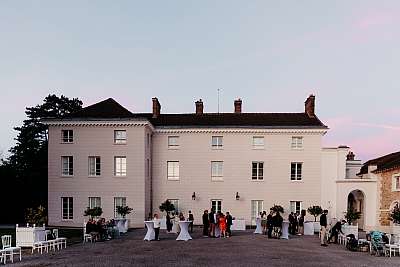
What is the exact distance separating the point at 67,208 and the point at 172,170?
9118mm

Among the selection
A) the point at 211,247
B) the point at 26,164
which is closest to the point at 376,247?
the point at 211,247

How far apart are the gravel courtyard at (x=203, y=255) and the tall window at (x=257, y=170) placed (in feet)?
51.7

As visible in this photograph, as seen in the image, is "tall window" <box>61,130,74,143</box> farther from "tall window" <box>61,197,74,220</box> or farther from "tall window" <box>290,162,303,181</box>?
"tall window" <box>290,162,303,181</box>

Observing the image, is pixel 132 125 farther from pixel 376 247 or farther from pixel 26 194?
pixel 376 247

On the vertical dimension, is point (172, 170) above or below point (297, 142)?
below

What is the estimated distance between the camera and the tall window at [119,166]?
121 ft

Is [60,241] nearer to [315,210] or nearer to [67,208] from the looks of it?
[67,208]

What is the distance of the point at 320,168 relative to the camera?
39062 millimetres

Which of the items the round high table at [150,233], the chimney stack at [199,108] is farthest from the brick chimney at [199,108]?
the round high table at [150,233]

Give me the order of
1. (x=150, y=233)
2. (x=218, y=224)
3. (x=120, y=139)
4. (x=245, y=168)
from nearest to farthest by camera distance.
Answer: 1. (x=150, y=233)
2. (x=218, y=224)
3. (x=120, y=139)
4. (x=245, y=168)

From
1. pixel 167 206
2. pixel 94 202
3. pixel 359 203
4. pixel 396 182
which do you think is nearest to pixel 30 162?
pixel 94 202

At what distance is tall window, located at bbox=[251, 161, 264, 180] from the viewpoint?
129 feet

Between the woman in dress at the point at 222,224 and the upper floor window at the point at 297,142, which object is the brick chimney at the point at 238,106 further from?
the woman in dress at the point at 222,224

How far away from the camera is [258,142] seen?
3966 centimetres
